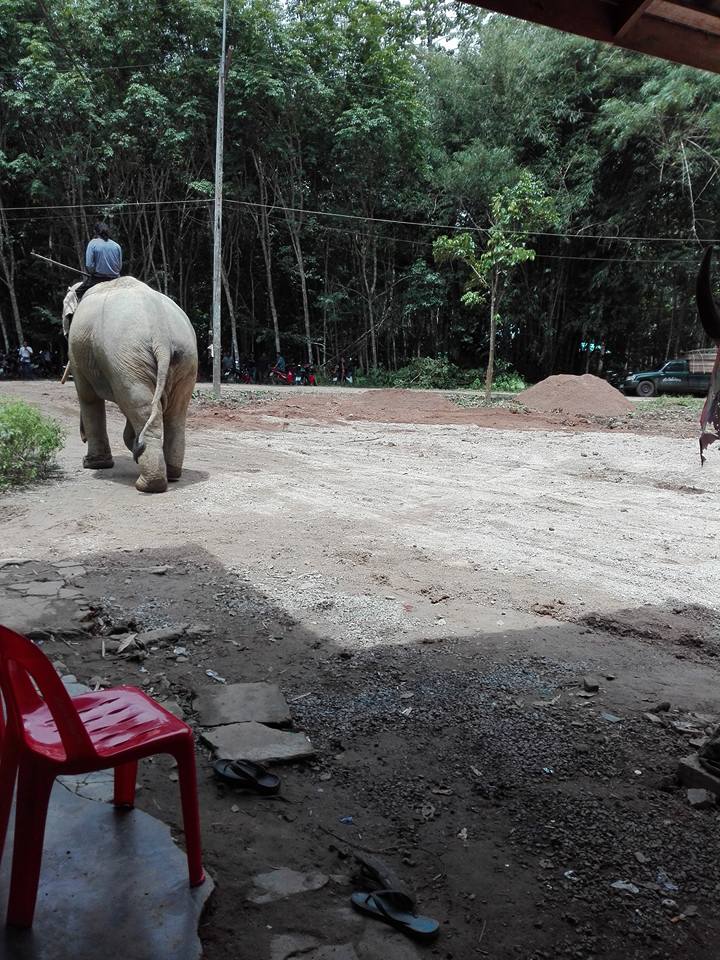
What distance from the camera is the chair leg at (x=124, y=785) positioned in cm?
225

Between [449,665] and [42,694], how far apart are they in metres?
2.28

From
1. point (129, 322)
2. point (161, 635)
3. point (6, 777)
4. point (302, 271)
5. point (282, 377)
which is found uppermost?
point (302, 271)

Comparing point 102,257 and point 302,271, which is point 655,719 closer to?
point 102,257

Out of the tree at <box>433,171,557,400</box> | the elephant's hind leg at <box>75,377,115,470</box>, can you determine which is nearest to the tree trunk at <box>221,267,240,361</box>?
the tree at <box>433,171,557,400</box>

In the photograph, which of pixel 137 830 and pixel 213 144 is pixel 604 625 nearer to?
pixel 137 830

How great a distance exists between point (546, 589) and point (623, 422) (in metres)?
10.4

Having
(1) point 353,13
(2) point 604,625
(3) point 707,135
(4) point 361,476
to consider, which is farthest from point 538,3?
(1) point 353,13

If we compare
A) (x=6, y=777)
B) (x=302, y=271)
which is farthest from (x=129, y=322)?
(x=302, y=271)

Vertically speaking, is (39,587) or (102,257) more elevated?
(102,257)

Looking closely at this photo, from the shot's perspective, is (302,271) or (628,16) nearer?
(628,16)

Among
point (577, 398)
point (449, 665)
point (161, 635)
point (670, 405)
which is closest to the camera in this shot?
point (449, 665)

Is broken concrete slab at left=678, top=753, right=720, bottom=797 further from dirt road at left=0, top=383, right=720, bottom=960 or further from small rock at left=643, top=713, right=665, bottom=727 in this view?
small rock at left=643, top=713, right=665, bottom=727

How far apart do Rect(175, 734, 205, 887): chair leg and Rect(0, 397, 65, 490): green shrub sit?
5529mm

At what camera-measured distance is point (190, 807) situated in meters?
1.93
